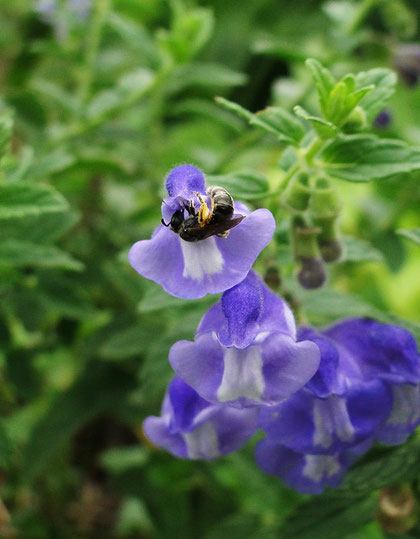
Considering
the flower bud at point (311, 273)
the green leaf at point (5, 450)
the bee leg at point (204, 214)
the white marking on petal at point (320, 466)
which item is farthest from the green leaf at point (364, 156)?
the green leaf at point (5, 450)

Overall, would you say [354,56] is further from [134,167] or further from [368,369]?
[368,369]

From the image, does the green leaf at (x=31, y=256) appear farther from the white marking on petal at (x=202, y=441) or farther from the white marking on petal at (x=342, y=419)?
the white marking on petal at (x=342, y=419)

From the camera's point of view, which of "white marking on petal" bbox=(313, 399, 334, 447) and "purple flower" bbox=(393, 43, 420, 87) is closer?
"white marking on petal" bbox=(313, 399, 334, 447)

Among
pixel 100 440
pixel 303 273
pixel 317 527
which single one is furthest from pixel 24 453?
pixel 303 273

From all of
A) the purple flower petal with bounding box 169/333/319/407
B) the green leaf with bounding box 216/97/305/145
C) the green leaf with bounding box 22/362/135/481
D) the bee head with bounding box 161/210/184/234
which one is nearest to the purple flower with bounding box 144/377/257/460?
the purple flower petal with bounding box 169/333/319/407

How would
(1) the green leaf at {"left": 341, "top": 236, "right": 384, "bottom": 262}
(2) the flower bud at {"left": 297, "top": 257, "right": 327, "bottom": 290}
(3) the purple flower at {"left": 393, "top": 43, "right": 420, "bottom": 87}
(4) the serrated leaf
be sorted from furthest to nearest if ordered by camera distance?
(3) the purple flower at {"left": 393, "top": 43, "right": 420, "bottom": 87} → (1) the green leaf at {"left": 341, "top": 236, "right": 384, "bottom": 262} → (2) the flower bud at {"left": 297, "top": 257, "right": 327, "bottom": 290} → (4) the serrated leaf

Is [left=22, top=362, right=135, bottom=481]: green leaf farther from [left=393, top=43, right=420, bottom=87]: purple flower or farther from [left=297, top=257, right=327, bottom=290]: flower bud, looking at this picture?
[left=393, top=43, right=420, bottom=87]: purple flower
